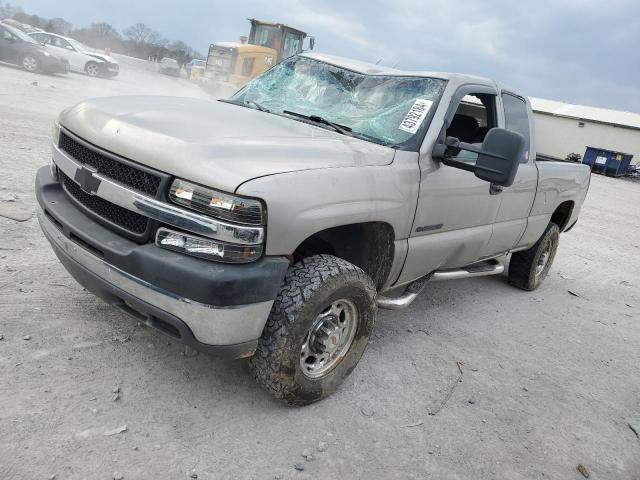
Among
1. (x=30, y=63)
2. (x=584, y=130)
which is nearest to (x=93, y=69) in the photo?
(x=30, y=63)

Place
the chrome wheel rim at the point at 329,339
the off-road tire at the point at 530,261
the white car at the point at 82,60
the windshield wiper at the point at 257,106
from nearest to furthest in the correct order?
the chrome wheel rim at the point at 329,339 → the windshield wiper at the point at 257,106 → the off-road tire at the point at 530,261 → the white car at the point at 82,60

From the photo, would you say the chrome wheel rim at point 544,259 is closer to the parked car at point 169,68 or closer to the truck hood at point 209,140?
the truck hood at point 209,140

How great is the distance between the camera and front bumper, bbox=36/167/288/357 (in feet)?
7.79

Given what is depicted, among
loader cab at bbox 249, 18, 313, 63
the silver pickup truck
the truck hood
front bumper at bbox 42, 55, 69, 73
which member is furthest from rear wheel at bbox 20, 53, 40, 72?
the truck hood

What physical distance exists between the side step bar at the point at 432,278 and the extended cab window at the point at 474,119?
108cm

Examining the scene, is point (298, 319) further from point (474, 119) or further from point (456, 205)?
point (474, 119)

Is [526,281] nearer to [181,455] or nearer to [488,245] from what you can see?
[488,245]

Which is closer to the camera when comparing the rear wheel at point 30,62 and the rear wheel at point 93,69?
the rear wheel at point 30,62

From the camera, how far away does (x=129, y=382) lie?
2.93 meters

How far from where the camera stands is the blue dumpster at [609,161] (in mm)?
26844

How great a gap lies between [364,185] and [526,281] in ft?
11.8

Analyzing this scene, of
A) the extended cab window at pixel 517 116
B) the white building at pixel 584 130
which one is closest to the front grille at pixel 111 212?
the extended cab window at pixel 517 116

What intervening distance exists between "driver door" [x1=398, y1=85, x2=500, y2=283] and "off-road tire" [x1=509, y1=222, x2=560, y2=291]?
1.38 meters

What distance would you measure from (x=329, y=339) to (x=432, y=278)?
1.41 metres
